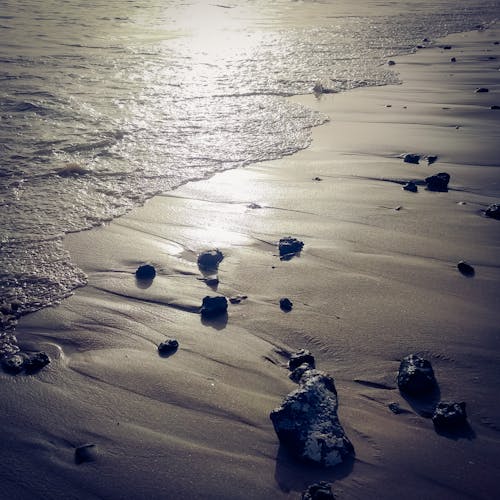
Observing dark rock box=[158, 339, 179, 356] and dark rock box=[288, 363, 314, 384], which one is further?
dark rock box=[158, 339, 179, 356]

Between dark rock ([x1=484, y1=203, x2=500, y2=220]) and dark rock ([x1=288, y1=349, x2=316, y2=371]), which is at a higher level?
dark rock ([x1=484, y1=203, x2=500, y2=220])

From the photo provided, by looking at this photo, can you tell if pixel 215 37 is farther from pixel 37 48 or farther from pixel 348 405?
pixel 348 405

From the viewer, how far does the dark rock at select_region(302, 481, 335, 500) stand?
1910 mm

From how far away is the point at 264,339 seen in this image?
276 cm

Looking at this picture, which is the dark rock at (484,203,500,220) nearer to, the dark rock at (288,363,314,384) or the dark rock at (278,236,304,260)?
the dark rock at (278,236,304,260)

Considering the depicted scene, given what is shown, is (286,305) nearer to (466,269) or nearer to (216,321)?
(216,321)

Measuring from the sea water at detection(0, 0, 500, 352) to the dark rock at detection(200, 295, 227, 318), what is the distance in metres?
0.81

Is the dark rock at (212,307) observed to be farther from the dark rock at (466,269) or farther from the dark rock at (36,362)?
the dark rock at (466,269)

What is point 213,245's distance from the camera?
3572mm

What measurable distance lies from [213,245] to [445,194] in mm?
1773

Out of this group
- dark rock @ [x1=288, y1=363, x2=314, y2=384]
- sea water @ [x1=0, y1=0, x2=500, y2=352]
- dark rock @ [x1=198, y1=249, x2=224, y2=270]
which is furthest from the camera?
sea water @ [x1=0, y1=0, x2=500, y2=352]

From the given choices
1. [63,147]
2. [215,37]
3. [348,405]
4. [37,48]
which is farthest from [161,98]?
[348,405]

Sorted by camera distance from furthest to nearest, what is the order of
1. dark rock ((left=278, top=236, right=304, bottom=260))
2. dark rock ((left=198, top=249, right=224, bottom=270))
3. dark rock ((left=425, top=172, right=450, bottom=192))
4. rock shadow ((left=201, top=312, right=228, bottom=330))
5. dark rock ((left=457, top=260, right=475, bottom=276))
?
dark rock ((left=425, top=172, right=450, bottom=192)) < dark rock ((left=278, top=236, right=304, bottom=260)) < dark rock ((left=198, top=249, right=224, bottom=270)) < dark rock ((left=457, top=260, right=475, bottom=276)) < rock shadow ((left=201, top=312, right=228, bottom=330))

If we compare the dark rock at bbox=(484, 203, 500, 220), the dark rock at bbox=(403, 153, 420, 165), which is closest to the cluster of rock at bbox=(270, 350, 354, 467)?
the dark rock at bbox=(484, 203, 500, 220)
